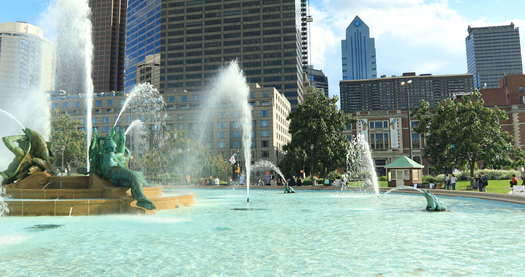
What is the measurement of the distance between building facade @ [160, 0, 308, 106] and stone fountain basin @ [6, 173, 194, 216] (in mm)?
116858

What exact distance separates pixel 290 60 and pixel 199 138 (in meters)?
48.3

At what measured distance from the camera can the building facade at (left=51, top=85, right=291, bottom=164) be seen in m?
103

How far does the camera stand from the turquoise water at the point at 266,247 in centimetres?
697

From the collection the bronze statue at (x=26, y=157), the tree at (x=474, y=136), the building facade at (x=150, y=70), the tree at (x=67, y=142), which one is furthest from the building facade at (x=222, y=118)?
the bronze statue at (x=26, y=157)

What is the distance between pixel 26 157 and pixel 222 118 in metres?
83.4

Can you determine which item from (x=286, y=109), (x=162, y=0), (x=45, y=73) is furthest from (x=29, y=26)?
(x=286, y=109)

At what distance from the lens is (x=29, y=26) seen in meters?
93.6

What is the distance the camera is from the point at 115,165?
18203mm

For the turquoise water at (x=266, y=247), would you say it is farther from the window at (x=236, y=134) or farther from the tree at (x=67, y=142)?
the window at (x=236, y=134)

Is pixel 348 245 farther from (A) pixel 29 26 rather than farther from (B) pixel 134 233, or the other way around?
(A) pixel 29 26

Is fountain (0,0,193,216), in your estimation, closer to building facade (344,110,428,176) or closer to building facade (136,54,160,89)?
building facade (344,110,428,176)

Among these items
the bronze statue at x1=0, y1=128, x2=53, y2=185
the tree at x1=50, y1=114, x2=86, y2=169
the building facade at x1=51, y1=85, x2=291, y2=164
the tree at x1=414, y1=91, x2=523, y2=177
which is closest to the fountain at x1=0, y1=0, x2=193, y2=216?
the bronze statue at x1=0, y1=128, x2=53, y2=185

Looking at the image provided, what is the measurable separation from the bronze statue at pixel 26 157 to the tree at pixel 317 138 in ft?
108

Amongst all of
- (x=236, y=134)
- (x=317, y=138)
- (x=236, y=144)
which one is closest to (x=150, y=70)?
(x=236, y=134)
